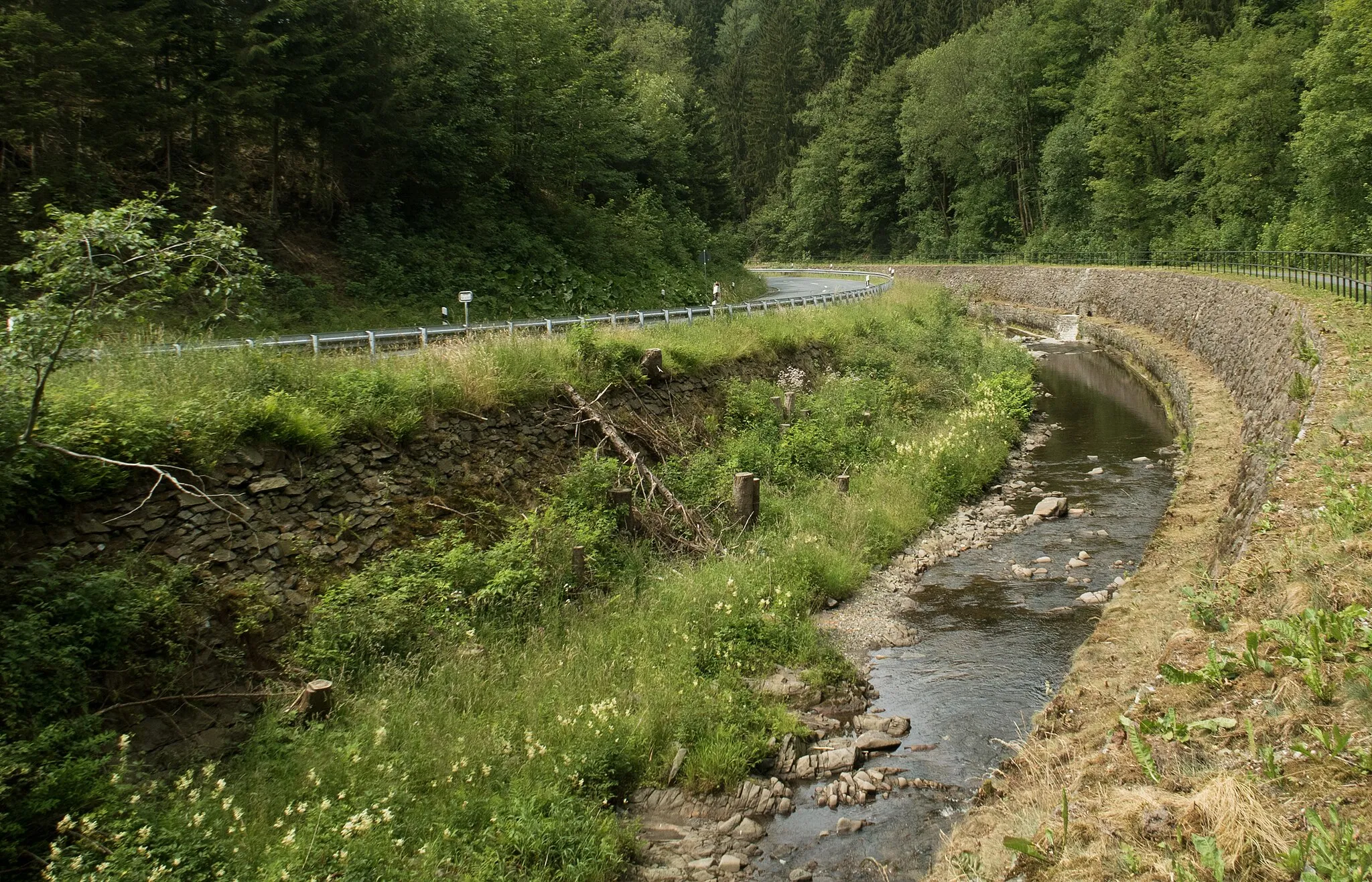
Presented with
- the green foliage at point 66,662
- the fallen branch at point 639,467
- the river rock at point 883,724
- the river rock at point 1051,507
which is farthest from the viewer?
the river rock at point 1051,507

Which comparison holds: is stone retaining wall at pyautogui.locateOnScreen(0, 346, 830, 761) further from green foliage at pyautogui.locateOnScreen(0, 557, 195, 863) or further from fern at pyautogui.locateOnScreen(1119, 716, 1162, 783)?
fern at pyautogui.locateOnScreen(1119, 716, 1162, 783)

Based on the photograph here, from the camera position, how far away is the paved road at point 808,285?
42.7 meters

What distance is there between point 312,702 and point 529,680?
2.25m

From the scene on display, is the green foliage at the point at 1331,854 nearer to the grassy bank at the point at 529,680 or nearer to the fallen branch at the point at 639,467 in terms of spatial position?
the grassy bank at the point at 529,680

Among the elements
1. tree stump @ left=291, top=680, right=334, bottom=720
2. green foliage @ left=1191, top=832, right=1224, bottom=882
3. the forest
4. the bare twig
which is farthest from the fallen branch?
green foliage @ left=1191, top=832, right=1224, bottom=882

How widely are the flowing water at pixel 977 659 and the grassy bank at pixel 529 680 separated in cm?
104

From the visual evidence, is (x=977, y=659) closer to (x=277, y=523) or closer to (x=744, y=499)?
(x=744, y=499)

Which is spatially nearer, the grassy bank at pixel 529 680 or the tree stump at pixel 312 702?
the grassy bank at pixel 529 680

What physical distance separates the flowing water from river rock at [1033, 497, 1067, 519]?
0.81ft

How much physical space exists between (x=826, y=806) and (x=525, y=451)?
24.1ft

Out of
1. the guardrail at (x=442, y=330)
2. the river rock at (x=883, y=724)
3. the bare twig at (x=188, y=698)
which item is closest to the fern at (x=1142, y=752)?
the river rock at (x=883, y=724)

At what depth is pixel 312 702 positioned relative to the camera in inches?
329

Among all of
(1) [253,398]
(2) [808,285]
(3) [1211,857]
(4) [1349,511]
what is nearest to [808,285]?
(2) [808,285]

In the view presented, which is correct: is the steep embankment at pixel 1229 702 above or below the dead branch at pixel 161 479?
below
